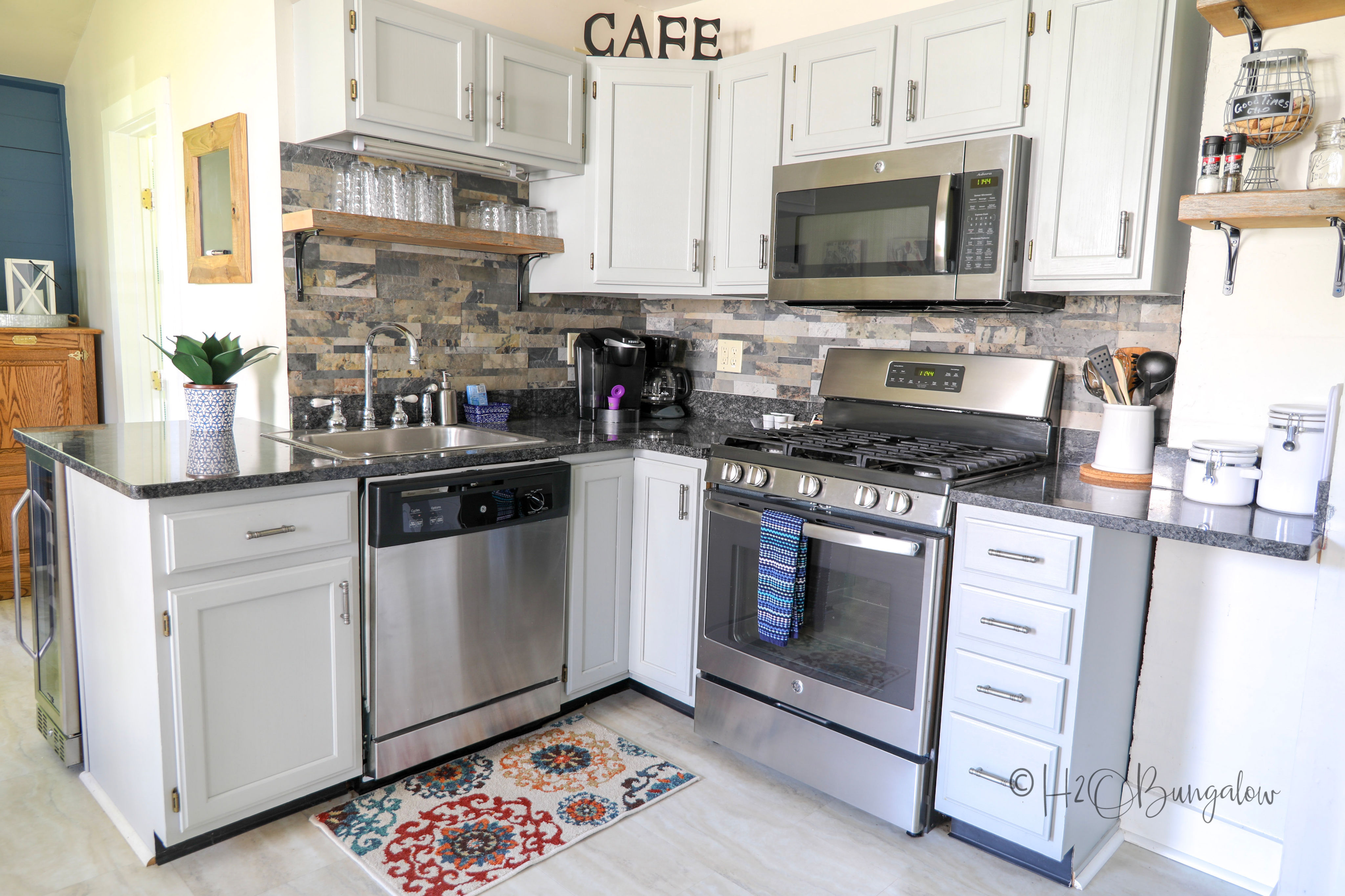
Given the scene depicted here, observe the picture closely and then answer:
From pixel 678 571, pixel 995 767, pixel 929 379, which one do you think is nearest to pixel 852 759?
pixel 995 767

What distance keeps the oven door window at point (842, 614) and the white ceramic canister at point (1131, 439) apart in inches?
23.2

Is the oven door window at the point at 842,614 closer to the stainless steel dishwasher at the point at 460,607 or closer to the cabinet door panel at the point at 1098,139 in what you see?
the stainless steel dishwasher at the point at 460,607

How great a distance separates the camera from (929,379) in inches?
105

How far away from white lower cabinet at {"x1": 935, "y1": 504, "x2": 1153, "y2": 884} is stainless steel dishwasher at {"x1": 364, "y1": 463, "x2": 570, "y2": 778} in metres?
1.17

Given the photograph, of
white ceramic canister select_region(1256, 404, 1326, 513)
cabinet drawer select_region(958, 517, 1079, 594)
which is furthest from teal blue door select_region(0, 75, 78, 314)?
white ceramic canister select_region(1256, 404, 1326, 513)

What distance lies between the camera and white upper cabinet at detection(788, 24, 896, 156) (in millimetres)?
2475

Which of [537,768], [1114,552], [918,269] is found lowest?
[537,768]

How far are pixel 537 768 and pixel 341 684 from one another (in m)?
0.62

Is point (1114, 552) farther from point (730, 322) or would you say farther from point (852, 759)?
point (730, 322)

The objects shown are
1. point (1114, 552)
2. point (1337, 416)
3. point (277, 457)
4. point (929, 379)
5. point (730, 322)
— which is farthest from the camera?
point (730, 322)

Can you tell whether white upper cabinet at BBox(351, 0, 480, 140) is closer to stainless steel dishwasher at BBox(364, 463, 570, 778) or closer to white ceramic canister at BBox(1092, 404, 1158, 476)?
stainless steel dishwasher at BBox(364, 463, 570, 778)

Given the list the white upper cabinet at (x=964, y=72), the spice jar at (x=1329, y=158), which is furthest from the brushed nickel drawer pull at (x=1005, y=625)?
the white upper cabinet at (x=964, y=72)

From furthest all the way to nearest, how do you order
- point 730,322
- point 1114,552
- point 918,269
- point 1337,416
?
point 730,322 → point 918,269 → point 1114,552 → point 1337,416

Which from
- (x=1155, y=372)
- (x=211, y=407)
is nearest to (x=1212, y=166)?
(x=1155, y=372)
